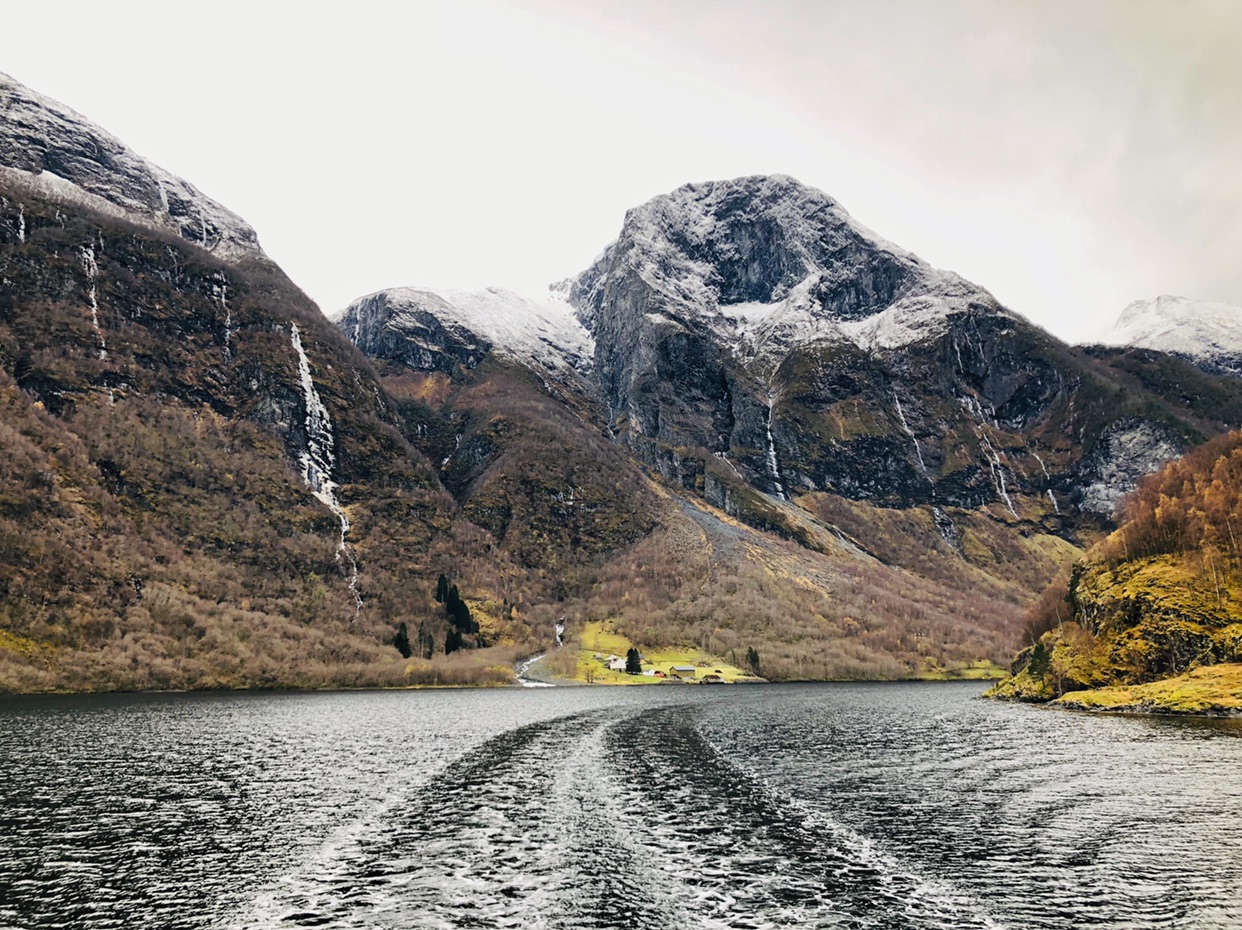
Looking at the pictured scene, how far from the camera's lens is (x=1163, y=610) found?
346ft

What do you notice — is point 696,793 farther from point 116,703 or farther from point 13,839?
point 116,703

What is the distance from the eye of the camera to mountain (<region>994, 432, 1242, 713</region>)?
9812 cm

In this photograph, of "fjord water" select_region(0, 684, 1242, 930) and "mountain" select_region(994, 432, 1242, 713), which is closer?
"fjord water" select_region(0, 684, 1242, 930)

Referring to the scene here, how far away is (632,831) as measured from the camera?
39.7m

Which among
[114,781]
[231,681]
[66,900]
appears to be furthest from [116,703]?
[66,900]

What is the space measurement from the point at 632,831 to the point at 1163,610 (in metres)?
104

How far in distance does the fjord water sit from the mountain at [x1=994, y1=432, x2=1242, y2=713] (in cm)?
2208

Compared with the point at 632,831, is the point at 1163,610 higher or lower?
higher

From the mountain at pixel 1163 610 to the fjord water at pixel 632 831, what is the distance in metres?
22.1

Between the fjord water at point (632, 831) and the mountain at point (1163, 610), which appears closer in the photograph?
the fjord water at point (632, 831)

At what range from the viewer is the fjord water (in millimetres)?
27906

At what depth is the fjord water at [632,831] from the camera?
27906 millimetres

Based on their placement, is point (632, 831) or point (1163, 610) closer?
point (632, 831)

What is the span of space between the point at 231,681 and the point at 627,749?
15626 centimetres
